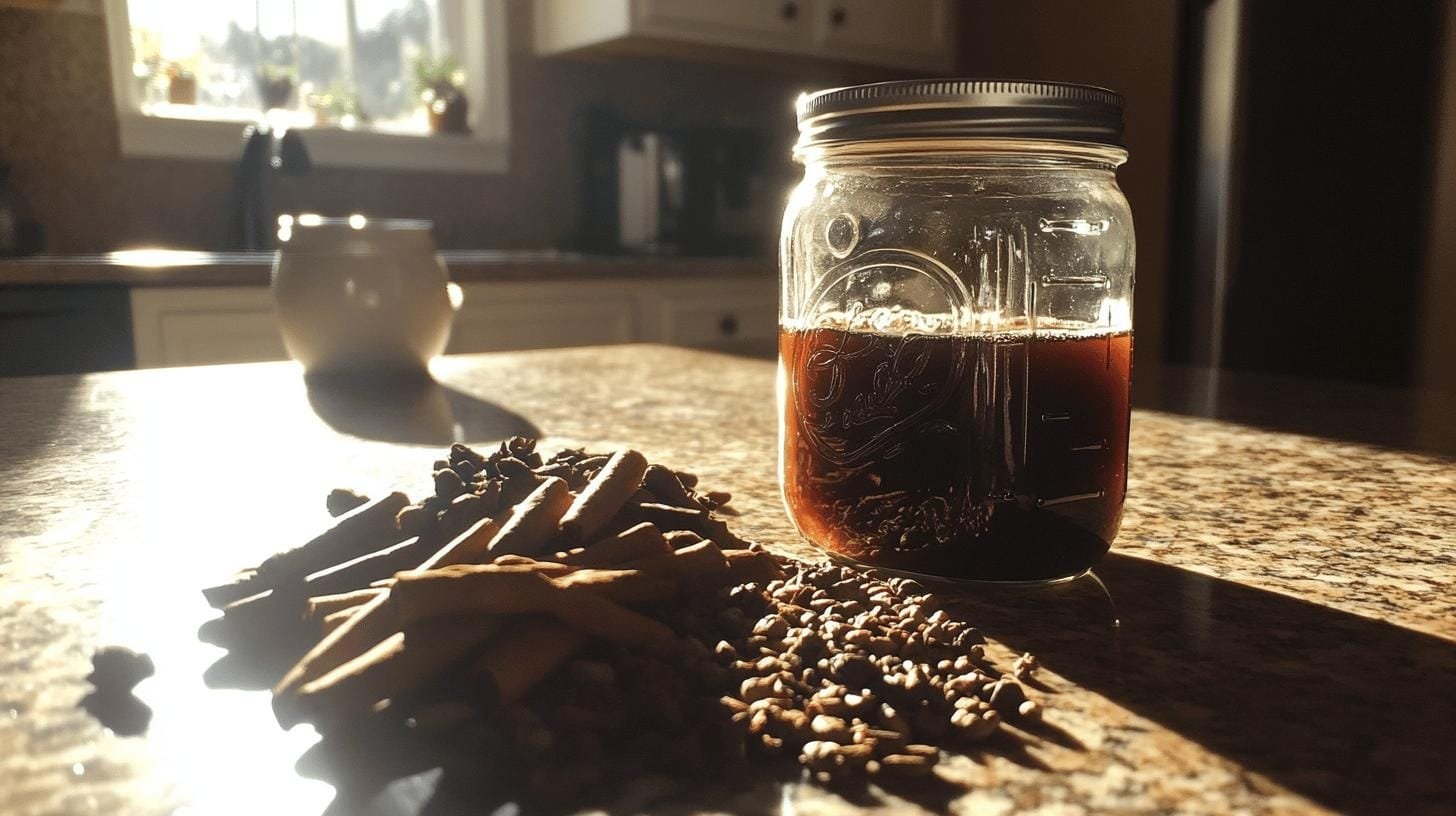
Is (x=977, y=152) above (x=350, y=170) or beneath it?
beneath

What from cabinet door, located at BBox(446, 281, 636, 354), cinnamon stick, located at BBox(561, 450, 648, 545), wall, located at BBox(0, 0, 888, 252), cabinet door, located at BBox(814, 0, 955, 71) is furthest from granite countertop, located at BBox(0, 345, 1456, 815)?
cabinet door, located at BBox(814, 0, 955, 71)

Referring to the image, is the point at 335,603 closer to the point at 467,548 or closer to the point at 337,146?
the point at 467,548

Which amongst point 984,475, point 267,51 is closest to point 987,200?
point 984,475

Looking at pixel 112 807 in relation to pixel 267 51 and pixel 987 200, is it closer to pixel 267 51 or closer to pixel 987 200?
pixel 987 200

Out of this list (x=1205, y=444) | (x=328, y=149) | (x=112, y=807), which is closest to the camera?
(x=112, y=807)

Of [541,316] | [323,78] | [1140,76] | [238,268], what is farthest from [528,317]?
[1140,76]

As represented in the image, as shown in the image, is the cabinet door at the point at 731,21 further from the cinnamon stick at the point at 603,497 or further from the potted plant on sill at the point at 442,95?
the cinnamon stick at the point at 603,497

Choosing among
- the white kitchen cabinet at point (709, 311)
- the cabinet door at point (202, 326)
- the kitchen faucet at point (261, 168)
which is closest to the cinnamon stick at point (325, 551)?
the cabinet door at point (202, 326)

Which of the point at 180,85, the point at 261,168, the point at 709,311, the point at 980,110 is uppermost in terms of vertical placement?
the point at 180,85
